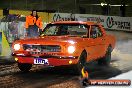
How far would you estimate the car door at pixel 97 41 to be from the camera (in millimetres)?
11359

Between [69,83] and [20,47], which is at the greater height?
[20,47]

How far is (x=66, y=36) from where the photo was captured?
11125 mm

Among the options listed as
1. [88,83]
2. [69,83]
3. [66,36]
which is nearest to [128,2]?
[66,36]

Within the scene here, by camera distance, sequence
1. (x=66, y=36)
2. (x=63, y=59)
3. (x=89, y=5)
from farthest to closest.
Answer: (x=89, y=5) < (x=66, y=36) < (x=63, y=59)

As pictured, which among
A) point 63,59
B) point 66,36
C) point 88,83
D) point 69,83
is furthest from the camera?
point 66,36

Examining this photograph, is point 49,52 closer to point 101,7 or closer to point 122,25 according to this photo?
point 122,25

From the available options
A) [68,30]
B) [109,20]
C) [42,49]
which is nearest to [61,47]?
[42,49]

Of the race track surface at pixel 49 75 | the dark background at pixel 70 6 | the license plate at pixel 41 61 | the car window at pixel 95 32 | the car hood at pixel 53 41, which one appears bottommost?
the race track surface at pixel 49 75

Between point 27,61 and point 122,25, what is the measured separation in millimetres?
22405

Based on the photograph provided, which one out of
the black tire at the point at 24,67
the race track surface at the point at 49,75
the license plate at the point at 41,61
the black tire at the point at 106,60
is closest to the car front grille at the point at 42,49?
the license plate at the point at 41,61

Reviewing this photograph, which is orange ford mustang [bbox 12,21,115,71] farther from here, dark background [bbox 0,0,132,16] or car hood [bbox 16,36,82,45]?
dark background [bbox 0,0,132,16]

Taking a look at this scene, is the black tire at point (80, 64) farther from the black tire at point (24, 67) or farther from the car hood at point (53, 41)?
the black tire at point (24, 67)

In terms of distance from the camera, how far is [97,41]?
11578 mm

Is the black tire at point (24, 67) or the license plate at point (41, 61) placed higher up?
the license plate at point (41, 61)
